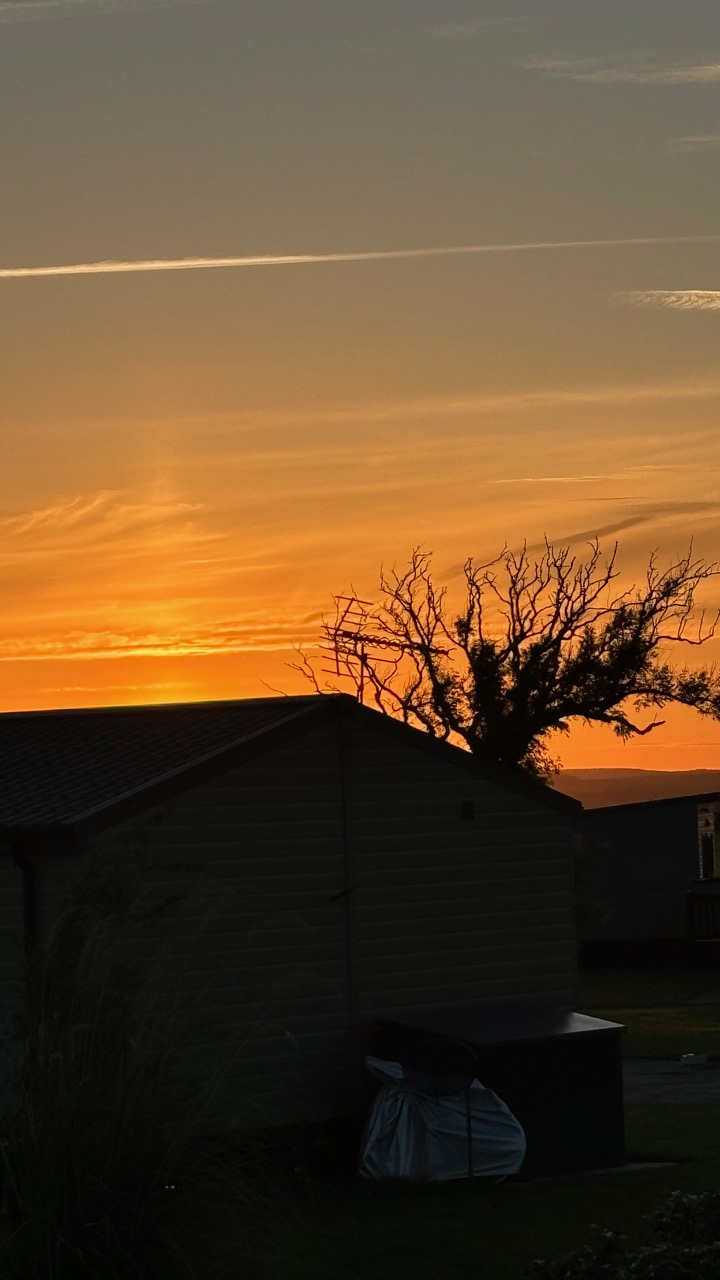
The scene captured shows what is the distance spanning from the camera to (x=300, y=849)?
1745 centimetres

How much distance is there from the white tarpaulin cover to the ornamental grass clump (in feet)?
23.5

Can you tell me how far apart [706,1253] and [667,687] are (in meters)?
38.9

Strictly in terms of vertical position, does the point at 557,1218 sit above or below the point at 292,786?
below

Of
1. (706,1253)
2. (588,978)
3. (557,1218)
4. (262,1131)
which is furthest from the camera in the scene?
(588,978)

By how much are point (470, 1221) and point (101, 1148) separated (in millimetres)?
6372

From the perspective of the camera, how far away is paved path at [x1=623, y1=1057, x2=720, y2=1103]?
2291 centimetres

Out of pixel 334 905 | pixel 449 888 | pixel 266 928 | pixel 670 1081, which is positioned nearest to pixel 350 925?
pixel 334 905

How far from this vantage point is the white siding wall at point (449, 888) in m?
17.9

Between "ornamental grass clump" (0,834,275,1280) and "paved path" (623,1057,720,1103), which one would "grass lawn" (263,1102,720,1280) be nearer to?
"ornamental grass clump" (0,834,275,1280)

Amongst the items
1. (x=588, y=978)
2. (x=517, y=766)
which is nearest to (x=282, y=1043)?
(x=588, y=978)

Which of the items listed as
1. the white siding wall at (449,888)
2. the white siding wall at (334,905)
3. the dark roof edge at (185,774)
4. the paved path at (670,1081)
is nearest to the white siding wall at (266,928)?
the white siding wall at (334,905)

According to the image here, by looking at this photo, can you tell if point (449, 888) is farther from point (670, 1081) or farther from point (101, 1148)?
point (101, 1148)

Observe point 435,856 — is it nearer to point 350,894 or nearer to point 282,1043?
point 350,894

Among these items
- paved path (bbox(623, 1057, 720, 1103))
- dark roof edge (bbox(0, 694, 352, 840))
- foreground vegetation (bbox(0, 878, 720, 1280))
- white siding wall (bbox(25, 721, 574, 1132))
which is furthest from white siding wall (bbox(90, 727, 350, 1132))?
paved path (bbox(623, 1057, 720, 1103))
